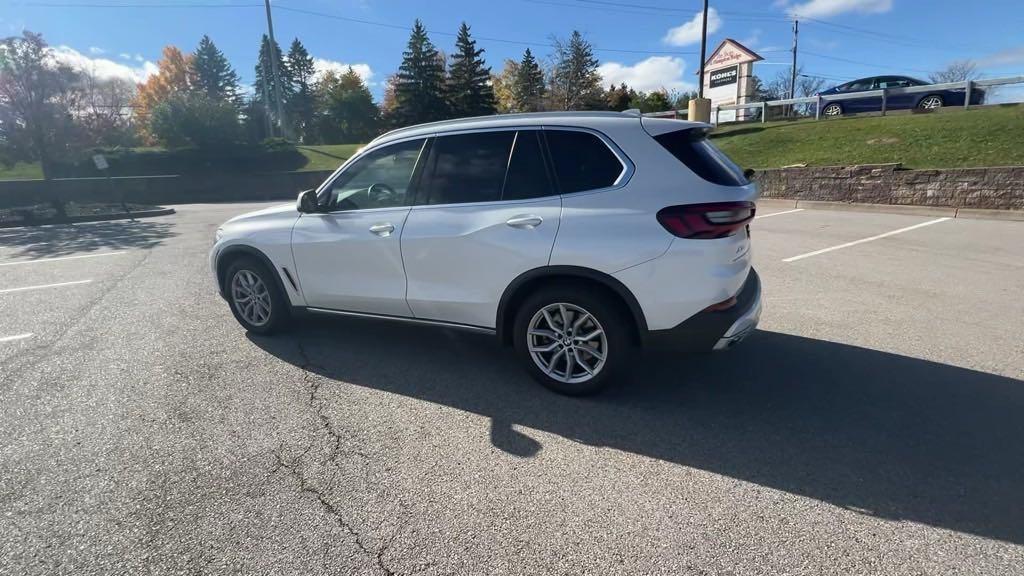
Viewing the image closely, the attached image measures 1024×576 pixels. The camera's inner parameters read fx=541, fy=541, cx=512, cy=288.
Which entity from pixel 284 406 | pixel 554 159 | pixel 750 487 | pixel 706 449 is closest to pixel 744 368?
pixel 706 449

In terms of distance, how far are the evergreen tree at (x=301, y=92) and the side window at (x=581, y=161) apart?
70.7 m

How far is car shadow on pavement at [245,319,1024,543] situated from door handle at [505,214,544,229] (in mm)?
1170

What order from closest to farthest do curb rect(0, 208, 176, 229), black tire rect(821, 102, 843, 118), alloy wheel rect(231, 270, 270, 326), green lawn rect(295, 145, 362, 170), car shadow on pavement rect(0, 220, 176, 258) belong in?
alloy wheel rect(231, 270, 270, 326) → car shadow on pavement rect(0, 220, 176, 258) → curb rect(0, 208, 176, 229) → black tire rect(821, 102, 843, 118) → green lawn rect(295, 145, 362, 170)

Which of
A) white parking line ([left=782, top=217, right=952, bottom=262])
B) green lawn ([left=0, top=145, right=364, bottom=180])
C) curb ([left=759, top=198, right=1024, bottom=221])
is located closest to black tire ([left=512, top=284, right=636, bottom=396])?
white parking line ([left=782, top=217, right=952, bottom=262])

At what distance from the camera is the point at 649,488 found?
274cm

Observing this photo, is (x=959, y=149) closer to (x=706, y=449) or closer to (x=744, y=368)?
(x=744, y=368)

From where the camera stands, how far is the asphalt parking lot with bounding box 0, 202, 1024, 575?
2.34 m

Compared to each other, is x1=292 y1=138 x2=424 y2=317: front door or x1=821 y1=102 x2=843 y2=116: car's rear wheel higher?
x1=821 y1=102 x2=843 y2=116: car's rear wheel

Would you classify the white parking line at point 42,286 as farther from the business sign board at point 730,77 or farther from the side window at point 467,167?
the business sign board at point 730,77

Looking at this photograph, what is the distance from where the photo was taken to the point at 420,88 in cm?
5119

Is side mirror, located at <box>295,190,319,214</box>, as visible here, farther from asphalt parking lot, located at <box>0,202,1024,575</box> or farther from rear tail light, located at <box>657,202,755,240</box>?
rear tail light, located at <box>657,202,755,240</box>

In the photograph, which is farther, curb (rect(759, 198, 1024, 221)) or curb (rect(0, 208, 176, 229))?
curb (rect(0, 208, 176, 229))

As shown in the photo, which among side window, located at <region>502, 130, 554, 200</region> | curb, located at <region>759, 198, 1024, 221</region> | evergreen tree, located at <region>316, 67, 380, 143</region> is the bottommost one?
curb, located at <region>759, 198, 1024, 221</region>

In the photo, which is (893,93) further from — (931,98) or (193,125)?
(193,125)
